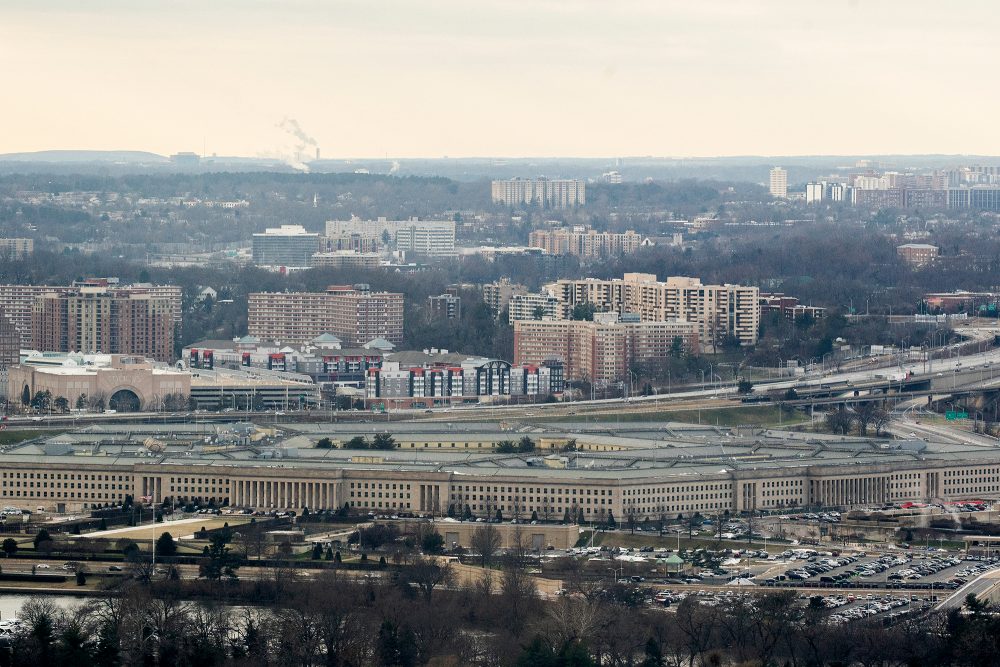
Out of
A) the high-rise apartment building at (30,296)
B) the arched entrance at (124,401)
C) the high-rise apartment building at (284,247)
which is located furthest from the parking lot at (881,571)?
the high-rise apartment building at (284,247)

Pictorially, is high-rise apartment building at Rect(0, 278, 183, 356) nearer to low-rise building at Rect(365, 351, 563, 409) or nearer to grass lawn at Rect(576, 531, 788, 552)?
low-rise building at Rect(365, 351, 563, 409)

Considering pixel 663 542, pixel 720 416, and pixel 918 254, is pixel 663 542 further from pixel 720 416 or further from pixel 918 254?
pixel 918 254

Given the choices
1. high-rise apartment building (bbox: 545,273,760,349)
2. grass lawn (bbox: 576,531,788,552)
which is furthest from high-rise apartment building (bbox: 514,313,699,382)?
grass lawn (bbox: 576,531,788,552)

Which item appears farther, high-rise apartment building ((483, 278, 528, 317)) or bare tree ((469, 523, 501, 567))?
high-rise apartment building ((483, 278, 528, 317))

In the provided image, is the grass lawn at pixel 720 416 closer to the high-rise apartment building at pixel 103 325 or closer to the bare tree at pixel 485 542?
the high-rise apartment building at pixel 103 325

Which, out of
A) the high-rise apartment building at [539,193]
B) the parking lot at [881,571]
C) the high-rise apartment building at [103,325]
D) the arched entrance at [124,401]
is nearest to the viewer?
the parking lot at [881,571]

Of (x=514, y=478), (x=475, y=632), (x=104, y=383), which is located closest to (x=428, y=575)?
(x=475, y=632)
